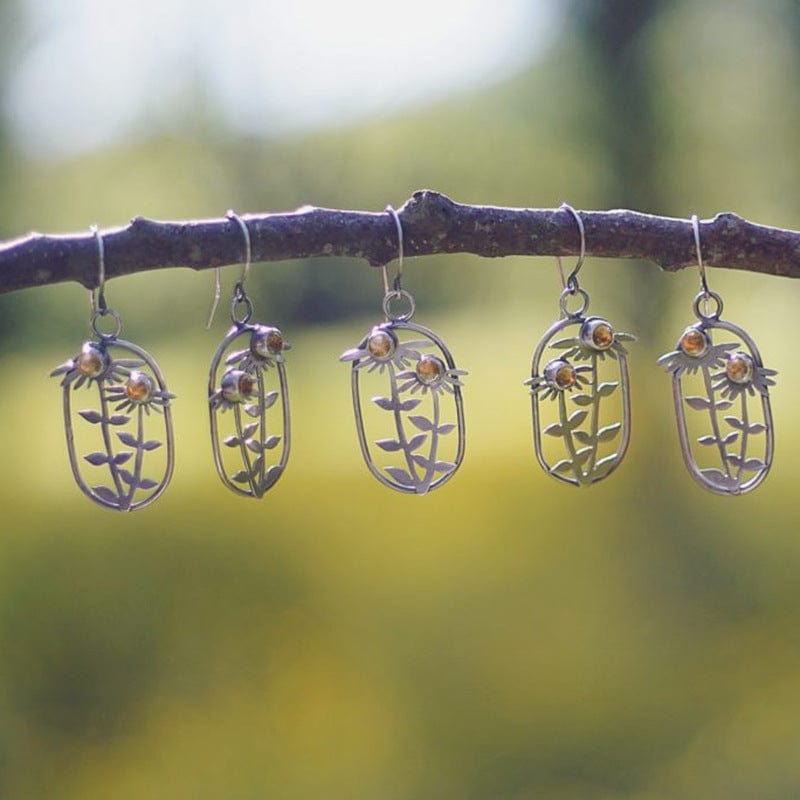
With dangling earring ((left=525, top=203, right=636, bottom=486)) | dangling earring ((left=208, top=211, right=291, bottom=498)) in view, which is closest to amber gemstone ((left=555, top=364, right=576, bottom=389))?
dangling earring ((left=525, top=203, right=636, bottom=486))

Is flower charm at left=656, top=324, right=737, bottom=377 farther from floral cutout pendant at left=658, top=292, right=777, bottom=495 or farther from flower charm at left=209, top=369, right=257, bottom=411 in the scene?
flower charm at left=209, top=369, right=257, bottom=411

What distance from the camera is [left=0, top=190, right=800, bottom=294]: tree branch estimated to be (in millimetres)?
452

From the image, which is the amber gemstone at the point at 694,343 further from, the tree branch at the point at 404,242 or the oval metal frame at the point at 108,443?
the oval metal frame at the point at 108,443

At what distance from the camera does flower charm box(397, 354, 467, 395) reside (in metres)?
0.51

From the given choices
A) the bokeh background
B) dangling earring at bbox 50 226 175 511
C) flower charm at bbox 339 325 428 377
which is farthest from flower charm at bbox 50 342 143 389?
the bokeh background

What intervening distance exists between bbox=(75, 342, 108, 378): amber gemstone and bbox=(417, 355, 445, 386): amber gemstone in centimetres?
14

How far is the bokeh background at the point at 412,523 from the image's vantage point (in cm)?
126

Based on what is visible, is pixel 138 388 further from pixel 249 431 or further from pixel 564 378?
pixel 564 378

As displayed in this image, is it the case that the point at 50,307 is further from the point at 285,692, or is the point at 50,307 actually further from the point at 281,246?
the point at 281,246

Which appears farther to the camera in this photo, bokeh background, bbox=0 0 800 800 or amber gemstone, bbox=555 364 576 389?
bokeh background, bbox=0 0 800 800

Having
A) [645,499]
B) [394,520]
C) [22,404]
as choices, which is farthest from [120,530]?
[645,499]

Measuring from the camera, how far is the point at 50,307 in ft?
4.16

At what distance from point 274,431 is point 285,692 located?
0.29 metres

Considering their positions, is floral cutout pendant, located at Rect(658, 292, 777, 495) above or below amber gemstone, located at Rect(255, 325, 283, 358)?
below
